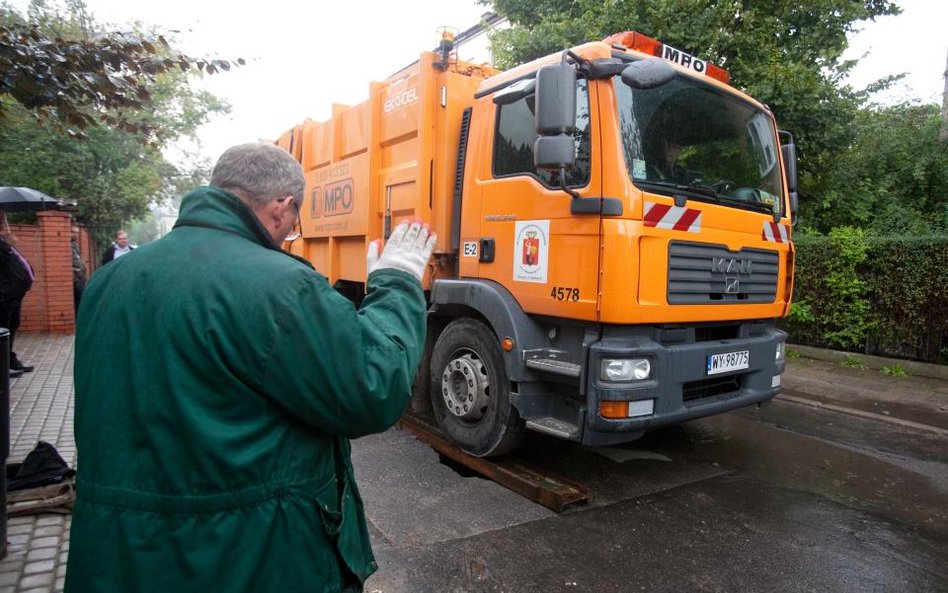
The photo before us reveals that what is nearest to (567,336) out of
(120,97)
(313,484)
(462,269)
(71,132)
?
(462,269)

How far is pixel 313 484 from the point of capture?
4.39 ft

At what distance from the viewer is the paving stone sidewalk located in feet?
9.22

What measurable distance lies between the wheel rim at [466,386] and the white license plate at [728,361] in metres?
1.42

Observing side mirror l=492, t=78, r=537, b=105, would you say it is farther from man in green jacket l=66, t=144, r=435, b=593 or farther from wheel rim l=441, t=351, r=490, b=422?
man in green jacket l=66, t=144, r=435, b=593

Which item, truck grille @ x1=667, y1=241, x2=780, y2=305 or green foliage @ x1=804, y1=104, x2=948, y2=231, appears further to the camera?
green foliage @ x1=804, y1=104, x2=948, y2=231

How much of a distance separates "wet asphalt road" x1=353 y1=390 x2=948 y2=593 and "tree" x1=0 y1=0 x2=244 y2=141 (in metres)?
2.90

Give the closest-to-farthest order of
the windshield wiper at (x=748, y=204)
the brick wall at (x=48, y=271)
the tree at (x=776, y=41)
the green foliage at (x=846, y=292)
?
the windshield wiper at (x=748, y=204), the green foliage at (x=846, y=292), the tree at (x=776, y=41), the brick wall at (x=48, y=271)

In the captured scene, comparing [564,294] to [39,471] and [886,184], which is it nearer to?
[39,471]

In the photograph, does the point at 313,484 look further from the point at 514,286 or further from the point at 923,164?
the point at 923,164

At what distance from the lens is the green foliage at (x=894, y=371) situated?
7320 mm

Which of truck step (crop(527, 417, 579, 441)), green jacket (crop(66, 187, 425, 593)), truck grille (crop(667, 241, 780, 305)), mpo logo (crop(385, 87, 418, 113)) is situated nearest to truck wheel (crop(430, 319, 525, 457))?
truck step (crop(527, 417, 579, 441))

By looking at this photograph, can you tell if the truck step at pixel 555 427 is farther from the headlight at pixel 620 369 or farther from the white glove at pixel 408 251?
the white glove at pixel 408 251

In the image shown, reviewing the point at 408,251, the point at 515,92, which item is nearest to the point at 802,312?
the point at 515,92

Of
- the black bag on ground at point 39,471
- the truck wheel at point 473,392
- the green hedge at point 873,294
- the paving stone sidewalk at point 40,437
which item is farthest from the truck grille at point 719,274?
the green hedge at point 873,294
